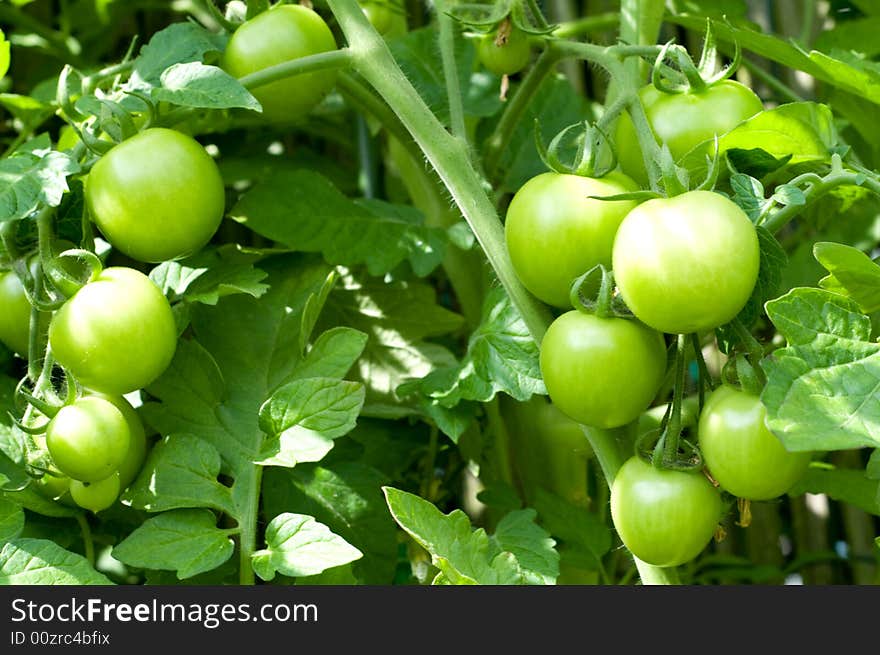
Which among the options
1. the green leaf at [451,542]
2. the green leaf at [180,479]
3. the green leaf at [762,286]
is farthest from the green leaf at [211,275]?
the green leaf at [762,286]

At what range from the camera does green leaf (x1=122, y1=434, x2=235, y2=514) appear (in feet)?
2.34

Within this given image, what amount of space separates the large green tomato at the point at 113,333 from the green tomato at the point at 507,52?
30 centimetres

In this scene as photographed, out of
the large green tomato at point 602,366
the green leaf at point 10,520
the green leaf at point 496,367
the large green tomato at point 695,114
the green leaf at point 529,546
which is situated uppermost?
the large green tomato at point 695,114

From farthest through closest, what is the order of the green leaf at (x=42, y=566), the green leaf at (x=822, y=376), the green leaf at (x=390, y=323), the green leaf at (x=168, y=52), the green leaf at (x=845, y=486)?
the green leaf at (x=390, y=323), the green leaf at (x=845, y=486), the green leaf at (x=168, y=52), the green leaf at (x=42, y=566), the green leaf at (x=822, y=376)

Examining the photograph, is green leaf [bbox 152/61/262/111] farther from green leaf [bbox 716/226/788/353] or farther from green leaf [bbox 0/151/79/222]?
green leaf [bbox 716/226/788/353]

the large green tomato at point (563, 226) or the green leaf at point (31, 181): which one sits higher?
the green leaf at point (31, 181)

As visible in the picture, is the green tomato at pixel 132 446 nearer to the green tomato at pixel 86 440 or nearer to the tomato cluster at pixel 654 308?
the green tomato at pixel 86 440

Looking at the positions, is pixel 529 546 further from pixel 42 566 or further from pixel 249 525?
pixel 42 566

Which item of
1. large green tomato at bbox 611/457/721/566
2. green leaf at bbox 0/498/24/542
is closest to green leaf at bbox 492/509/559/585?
large green tomato at bbox 611/457/721/566

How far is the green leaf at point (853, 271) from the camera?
2.00 ft

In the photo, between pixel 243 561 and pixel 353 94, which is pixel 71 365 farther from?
pixel 353 94

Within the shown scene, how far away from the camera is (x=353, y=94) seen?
875 mm

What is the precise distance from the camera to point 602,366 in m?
0.59

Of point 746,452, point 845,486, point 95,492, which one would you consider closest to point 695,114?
point 746,452
